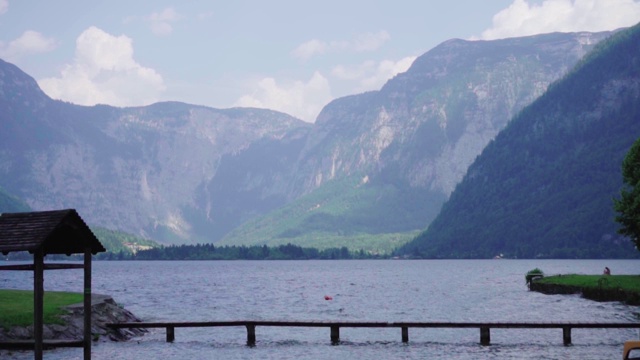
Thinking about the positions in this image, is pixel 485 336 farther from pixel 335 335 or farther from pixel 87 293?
pixel 87 293

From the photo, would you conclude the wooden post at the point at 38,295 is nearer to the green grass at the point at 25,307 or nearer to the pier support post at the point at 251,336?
the green grass at the point at 25,307

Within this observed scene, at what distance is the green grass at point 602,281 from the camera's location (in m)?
97.2

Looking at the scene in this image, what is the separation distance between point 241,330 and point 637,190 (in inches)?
2001

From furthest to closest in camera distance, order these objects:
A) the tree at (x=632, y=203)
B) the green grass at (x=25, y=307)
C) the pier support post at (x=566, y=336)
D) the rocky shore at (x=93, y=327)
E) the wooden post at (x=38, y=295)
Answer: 1. the tree at (x=632, y=203)
2. the pier support post at (x=566, y=336)
3. the green grass at (x=25, y=307)
4. the rocky shore at (x=93, y=327)
5. the wooden post at (x=38, y=295)

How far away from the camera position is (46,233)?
139ft

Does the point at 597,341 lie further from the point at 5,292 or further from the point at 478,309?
the point at 5,292

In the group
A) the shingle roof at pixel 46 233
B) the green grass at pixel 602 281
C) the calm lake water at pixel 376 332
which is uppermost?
A: the shingle roof at pixel 46 233

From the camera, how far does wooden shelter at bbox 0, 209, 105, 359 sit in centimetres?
4222

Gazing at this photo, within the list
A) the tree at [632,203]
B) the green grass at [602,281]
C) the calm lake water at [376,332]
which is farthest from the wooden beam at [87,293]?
the tree at [632,203]

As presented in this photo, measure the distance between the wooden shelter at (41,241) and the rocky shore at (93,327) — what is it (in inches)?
481

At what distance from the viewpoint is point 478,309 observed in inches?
4210

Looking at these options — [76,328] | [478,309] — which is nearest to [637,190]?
[478,309]

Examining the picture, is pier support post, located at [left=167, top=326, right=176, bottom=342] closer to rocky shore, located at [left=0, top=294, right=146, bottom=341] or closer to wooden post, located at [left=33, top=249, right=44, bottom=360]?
rocky shore, located at [left=0, top=294, right=146, bottom=341]

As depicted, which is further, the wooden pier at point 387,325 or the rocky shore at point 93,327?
the wooden pier at point 387,325
